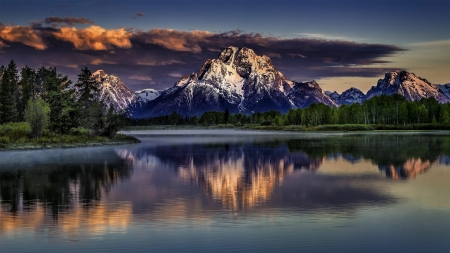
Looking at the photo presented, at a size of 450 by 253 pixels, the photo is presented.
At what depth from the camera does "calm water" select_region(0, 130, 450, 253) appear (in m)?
17.6

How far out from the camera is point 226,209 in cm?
2406

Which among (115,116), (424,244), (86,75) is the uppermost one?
(86,75)

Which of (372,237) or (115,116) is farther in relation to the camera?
(115,116)

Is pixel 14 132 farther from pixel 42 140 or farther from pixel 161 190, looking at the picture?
pixel 161 190

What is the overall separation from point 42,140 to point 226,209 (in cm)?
5686

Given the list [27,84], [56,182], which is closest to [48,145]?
[56,182]

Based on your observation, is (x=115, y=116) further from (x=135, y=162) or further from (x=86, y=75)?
(x=135, y=162)

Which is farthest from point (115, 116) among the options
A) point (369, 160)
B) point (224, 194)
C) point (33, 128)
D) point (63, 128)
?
point (224, 194)

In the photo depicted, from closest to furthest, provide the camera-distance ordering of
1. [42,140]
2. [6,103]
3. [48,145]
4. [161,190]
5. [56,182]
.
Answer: [161,190] → [56,182] → [48,145] → [42,140] → [6,103]

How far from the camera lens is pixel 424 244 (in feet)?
57.3

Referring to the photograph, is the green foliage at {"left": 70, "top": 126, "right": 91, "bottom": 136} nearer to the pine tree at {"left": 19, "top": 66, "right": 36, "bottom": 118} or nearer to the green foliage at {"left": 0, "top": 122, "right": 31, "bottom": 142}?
the green foliage at {"left": 0, "top": 122, "right": 31, "bottom": 142}

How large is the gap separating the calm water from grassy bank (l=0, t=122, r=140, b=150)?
2898 cm

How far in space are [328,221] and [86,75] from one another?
102 metres

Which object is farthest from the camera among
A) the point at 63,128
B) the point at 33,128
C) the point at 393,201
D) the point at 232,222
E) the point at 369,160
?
the point at 63,128
